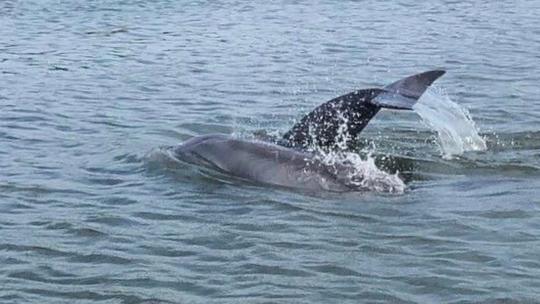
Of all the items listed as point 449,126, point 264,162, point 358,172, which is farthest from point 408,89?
point 449,126

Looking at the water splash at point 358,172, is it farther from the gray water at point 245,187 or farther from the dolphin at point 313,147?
the gray water at point 245,187

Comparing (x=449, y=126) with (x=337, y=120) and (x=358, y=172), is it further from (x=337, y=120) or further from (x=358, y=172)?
(x=358, y=172)

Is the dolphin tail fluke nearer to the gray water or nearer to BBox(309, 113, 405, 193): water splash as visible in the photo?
BBox(309, 113, 405, 193): water splash

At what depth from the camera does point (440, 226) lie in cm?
927

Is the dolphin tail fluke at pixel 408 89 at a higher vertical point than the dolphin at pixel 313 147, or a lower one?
higher

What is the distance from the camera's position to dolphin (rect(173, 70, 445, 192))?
10438 mm

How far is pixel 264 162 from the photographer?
10688mm

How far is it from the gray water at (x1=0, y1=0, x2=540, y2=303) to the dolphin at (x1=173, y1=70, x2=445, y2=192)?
206 millimetres

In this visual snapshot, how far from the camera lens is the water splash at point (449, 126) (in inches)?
478

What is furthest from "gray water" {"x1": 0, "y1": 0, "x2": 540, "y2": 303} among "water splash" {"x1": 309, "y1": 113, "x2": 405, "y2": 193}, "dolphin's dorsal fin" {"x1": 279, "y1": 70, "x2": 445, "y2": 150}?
"dolphin's dorsal fin" {"x1": 279, "y1": 70, "x2": 445, "y2": 150}

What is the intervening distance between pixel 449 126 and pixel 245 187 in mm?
3502

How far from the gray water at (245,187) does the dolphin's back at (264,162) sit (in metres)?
0.19

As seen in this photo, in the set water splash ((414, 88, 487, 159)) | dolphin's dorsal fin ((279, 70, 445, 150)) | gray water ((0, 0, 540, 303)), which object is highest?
dolphin's dorsal fin ((279, 70, 445, 150))

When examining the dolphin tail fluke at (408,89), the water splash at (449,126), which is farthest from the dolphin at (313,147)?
the water splash at (449,126)
